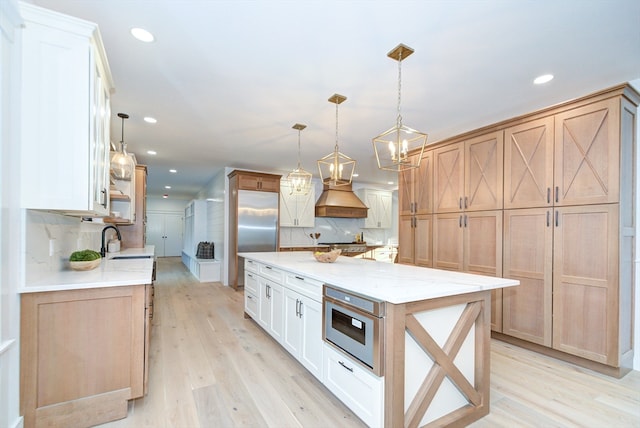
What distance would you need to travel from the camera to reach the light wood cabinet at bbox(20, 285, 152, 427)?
5.59ft

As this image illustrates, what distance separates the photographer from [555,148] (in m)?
2.94

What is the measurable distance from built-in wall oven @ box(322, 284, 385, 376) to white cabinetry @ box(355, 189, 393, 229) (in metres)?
6.16

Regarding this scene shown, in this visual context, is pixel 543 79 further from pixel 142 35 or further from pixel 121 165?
pixel 121 165

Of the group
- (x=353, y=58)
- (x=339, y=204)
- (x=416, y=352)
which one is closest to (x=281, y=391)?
(x=416, y=352)

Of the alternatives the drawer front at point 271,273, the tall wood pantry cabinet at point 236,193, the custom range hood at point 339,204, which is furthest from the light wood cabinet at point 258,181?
the drawer front at point 271,273

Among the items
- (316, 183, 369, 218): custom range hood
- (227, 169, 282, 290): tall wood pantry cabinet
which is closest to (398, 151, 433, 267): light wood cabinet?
(316, 183, 369, 218): custom range hood

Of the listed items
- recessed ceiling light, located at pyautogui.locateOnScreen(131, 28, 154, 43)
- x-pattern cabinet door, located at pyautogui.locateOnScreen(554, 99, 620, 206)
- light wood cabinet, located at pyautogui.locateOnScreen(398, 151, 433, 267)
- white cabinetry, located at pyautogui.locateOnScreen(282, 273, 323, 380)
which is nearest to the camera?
recessed ceiling light, located at pyautogui.locateOnScreen(131, 28, 154, 43)

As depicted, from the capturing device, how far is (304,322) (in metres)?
2.48

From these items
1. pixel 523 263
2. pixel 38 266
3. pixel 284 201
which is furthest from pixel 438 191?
pixel 38 266

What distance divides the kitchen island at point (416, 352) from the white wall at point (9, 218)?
177cm

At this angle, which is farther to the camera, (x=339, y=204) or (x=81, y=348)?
(x=339, y=204)

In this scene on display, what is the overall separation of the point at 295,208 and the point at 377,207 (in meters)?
2.59

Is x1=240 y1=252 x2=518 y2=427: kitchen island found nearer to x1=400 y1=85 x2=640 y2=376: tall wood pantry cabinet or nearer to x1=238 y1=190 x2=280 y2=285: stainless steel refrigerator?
x1=400 y1=85 x2=640 y2=376: tall wood pantry cabinet

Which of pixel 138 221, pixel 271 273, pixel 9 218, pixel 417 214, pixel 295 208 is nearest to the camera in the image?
pixel 9 218
